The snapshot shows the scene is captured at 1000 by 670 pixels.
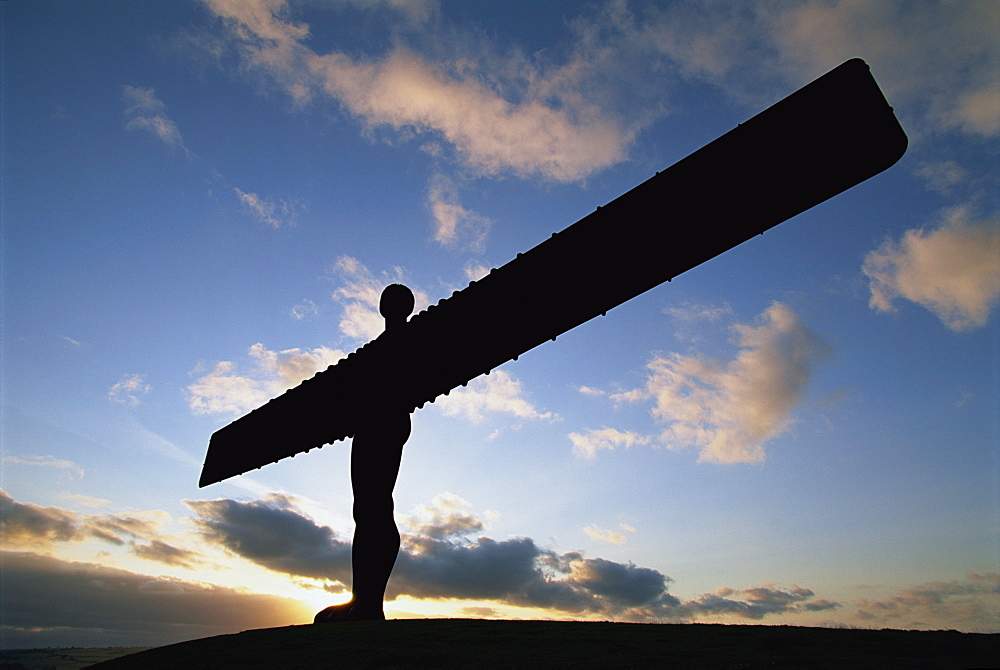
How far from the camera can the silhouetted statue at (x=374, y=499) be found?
689 cm

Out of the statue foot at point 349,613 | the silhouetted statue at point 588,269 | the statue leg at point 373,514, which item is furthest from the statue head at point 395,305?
the statue foot at point 349,613

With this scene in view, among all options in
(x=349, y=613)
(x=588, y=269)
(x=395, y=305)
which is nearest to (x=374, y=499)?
(x=349, y=613)

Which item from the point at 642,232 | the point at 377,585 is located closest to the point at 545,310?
the point at 642,232

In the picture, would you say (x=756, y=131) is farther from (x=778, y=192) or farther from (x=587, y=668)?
(x=587, y=668)

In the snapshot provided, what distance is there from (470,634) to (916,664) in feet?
11.1

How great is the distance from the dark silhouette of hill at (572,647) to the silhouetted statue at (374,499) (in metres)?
0.72

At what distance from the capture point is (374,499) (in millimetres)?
7172

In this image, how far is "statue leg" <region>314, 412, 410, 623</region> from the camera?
6.88 metres

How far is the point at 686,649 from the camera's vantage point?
172 inches

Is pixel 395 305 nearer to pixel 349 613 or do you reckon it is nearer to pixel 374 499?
pixel 374 499

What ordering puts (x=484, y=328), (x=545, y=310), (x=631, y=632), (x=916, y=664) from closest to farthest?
(x=916, y=664), (x=631, y=632), (x=545, y=310), (x=484, y=328)

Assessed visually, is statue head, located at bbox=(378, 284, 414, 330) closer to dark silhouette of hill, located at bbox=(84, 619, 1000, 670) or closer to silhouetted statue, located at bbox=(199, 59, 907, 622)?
silhouetted statue, located at bbox=(199, 59, 907, 622)

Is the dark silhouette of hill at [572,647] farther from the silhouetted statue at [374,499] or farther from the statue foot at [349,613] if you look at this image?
the silhouetted statue at [374,499]

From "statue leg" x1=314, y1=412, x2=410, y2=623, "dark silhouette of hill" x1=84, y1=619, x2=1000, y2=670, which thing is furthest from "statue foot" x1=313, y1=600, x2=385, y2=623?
"dark silhouette of hill" x1=84, y1=619, x2=1000, y2=670
